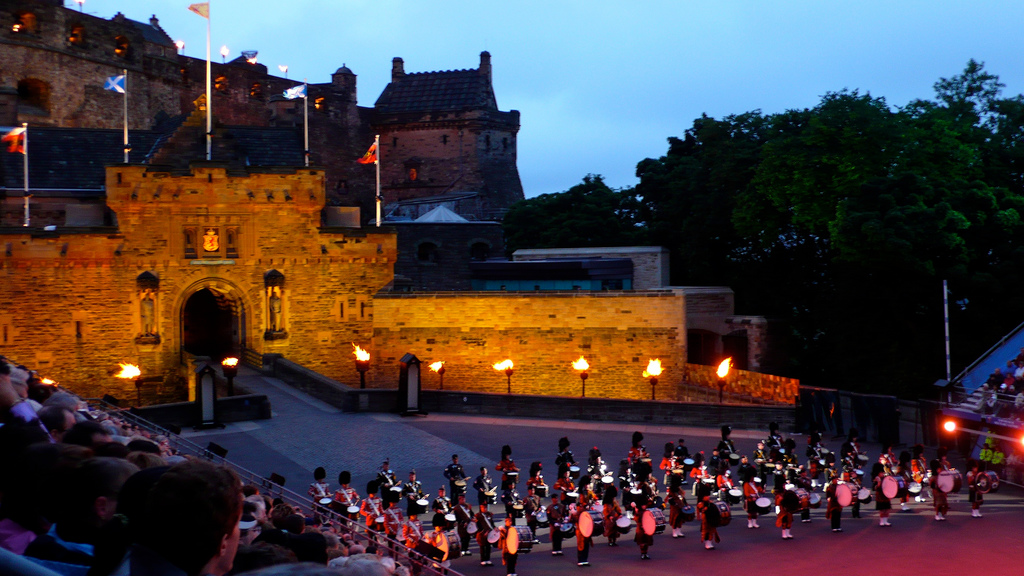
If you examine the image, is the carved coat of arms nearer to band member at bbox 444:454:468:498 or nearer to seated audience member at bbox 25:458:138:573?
band member at bbox 444:454:468:498

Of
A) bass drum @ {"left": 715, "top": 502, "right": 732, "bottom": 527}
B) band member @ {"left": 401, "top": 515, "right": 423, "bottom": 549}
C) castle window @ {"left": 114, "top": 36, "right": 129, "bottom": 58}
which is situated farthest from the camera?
castle window @ {"left": 114, "top": 36, "right": 129, "bottom": 58}

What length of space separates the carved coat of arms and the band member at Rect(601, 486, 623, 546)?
22637 millimetres

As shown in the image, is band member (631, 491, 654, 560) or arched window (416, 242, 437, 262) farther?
arched window (416, 242, 437, 262)

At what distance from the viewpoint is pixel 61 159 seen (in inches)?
1513

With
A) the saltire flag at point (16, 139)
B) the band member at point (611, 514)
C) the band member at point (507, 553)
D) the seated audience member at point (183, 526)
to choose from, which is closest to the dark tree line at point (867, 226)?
the band member at point (611, 514)

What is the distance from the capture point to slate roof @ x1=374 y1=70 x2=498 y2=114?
213 ft

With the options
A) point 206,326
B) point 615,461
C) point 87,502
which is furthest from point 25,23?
point 87,502

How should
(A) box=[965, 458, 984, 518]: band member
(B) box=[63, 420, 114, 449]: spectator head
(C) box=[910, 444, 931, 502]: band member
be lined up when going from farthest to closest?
1. (C) box=[910, 444, 931, 502]: band member
2. (A) box=[965, 458, 984, 518]: band member
3. (B) box=[63, 420, 114, 449]: spectator head

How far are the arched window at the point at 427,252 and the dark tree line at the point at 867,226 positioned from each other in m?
11.6

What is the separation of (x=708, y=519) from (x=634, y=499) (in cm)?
143

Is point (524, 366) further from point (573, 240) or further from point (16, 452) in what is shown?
point (16, 452)

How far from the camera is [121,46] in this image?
50312 mm

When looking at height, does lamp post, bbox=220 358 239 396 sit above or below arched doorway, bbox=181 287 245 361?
below

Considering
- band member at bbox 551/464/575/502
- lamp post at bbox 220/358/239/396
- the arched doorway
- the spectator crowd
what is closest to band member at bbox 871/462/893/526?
band member at bbox 551/464/575/502
